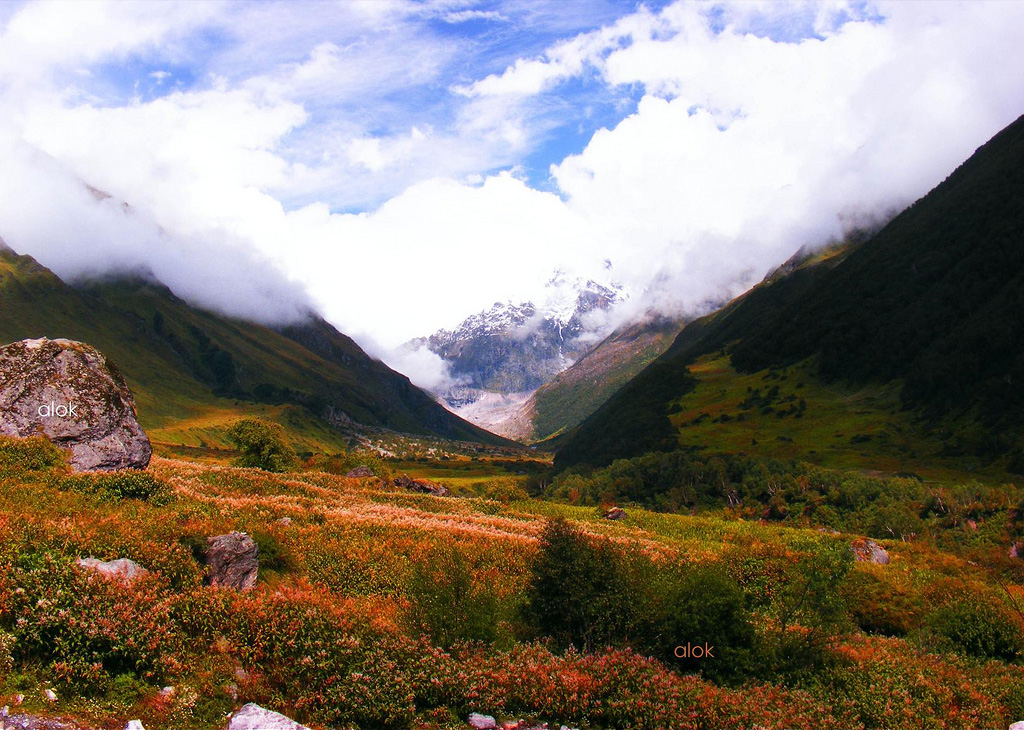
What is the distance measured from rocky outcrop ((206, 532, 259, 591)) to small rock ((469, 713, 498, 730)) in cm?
887

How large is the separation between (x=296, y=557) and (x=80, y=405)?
24.0m

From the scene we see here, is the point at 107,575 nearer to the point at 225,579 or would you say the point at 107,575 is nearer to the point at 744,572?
the point at 225,579

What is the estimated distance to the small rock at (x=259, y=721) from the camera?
11102 mm

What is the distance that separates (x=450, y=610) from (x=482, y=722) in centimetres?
378

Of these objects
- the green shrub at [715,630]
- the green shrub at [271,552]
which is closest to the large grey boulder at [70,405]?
the green shrub at [271,552]

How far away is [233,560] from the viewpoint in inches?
772

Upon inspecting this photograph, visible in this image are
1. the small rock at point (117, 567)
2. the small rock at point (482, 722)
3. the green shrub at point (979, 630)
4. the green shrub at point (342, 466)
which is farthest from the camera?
the green shrub at point (342, 466)

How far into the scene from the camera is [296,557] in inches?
925

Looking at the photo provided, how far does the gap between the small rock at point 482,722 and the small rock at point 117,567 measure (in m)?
8.30

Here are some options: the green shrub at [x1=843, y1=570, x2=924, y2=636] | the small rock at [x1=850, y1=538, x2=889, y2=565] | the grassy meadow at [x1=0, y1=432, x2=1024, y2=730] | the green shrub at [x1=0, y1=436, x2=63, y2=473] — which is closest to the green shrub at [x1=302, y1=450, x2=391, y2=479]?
the green shrub at [x1=0, y1=436, x2=63, y2=473]

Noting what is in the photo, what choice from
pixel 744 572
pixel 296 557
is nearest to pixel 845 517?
pixel 744 572

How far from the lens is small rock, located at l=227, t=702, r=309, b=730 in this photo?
1110 centimetres

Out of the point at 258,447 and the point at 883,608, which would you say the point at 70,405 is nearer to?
the point at 258,447

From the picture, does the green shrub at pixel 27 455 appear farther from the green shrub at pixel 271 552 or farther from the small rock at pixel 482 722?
the small rock at pixel 482 722
